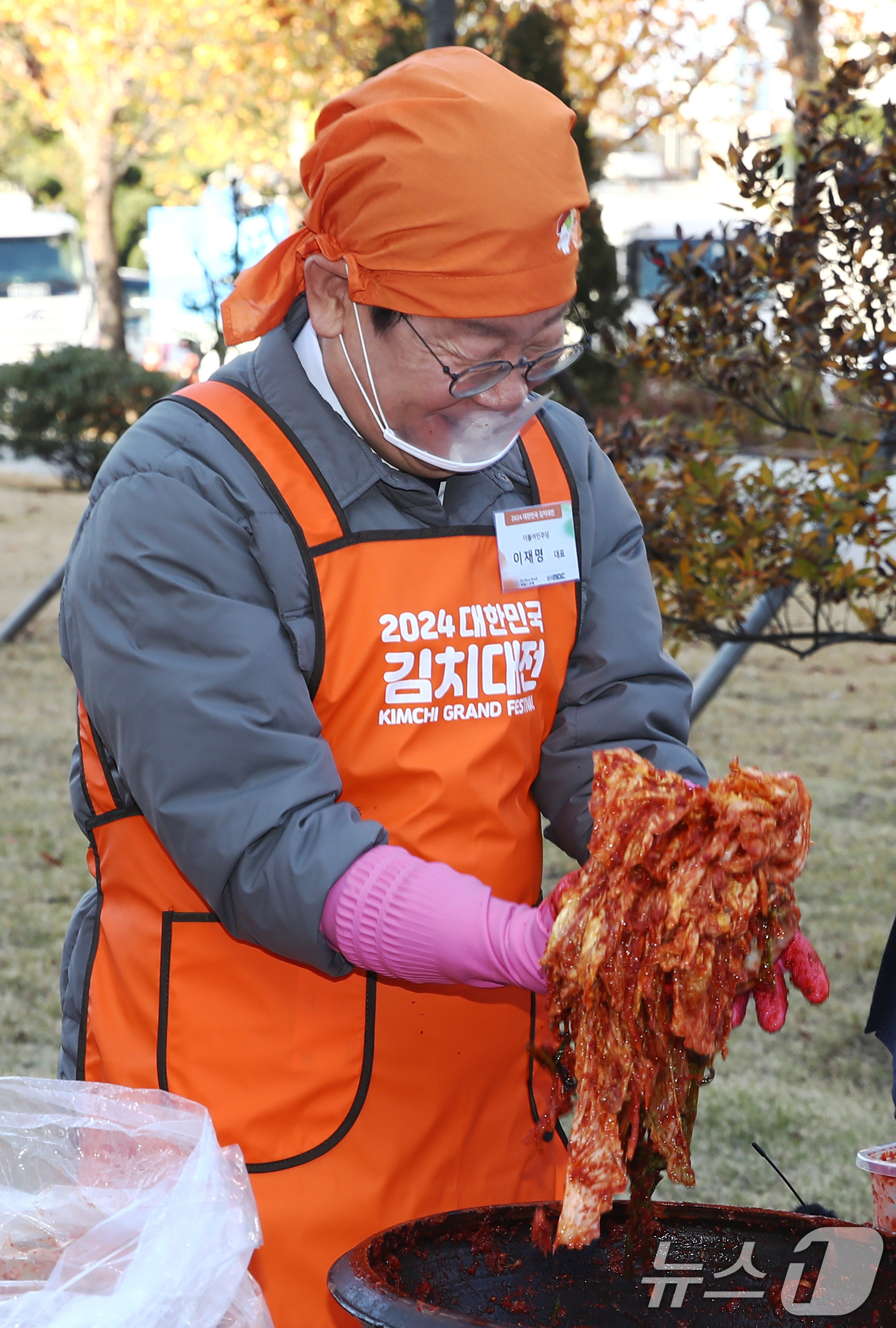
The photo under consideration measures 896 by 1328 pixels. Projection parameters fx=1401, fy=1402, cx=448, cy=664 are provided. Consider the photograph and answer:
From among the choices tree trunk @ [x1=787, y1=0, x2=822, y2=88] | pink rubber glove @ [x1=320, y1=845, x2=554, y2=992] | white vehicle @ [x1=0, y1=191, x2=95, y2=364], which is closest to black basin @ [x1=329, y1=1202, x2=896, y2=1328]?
pink rubber glove @ [x1=320, y1=845, x2=554, y2=992]

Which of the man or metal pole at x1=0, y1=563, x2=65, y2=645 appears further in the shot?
metal pole at x1=0, y1=563, x2=65, y2=645

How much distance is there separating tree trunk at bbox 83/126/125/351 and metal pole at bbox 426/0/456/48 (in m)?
16.4

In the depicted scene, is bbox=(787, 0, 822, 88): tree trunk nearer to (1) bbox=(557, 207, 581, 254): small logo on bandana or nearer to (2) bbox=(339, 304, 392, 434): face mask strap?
(1) bbox=(557, 207, 581, 254): small logo on bandana

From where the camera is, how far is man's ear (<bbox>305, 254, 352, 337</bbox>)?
183 centimetres

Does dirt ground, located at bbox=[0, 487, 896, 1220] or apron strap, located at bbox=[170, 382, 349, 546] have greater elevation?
apron strap, located at bbox=[170, 382, 349, 546]

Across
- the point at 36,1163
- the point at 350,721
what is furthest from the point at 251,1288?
the point at 350,721

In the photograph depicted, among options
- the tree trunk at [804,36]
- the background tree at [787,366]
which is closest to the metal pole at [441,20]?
the background tree at [787,366]

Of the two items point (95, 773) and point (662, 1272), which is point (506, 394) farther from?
point (662, 1272)

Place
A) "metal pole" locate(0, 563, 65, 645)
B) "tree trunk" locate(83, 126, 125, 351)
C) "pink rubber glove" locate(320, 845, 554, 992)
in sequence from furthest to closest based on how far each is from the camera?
"tree trunk" locate(83, 126, 125, 351) → "metal pole" locate(0, 563, 65, 645) → "pink rubber glove" locate(320, 845, 554, 992)

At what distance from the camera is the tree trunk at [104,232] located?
2188cm

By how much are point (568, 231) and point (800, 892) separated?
15.2 ft

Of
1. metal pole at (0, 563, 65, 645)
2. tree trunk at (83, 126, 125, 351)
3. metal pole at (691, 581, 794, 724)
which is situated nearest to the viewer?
metal pole at (691, 581, 794, 724)

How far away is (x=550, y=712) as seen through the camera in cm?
197

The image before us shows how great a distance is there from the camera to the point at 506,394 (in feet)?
6.05
